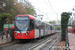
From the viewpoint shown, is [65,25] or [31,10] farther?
[31,10]

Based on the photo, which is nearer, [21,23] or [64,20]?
[21,23]

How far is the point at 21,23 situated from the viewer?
54.8 ft

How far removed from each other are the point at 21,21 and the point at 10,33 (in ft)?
9.79

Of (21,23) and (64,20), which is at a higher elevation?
(64,20)

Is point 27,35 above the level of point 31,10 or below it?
below

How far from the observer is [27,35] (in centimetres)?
1656

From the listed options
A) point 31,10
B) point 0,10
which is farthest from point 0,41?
point 31,10

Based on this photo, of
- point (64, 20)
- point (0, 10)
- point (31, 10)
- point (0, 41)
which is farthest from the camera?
point (31, 10)

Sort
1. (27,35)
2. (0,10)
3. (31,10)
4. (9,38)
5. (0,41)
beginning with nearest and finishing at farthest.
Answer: (0,41), (27,35), (9,38), (0,10), (31,10)

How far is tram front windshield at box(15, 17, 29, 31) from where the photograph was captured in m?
16.6

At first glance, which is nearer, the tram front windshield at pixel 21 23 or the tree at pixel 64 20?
the tram front windshield at pixel 21 23

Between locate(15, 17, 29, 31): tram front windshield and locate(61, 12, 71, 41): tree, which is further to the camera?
locate(61, 12, 71, 41): tree

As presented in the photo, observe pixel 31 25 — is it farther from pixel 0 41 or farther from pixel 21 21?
pixel 0 41

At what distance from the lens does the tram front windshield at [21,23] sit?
16.6m
